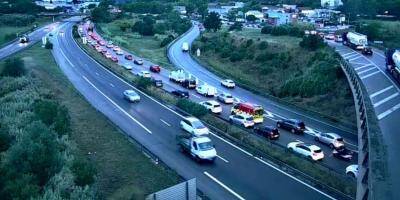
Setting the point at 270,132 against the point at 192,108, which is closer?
the point at 270,132

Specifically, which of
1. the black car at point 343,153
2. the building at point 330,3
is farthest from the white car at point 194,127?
the building at point 330,3

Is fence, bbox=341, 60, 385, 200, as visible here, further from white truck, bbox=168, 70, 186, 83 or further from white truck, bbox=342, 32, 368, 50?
white truck, bbox=342, 32, 368, 50

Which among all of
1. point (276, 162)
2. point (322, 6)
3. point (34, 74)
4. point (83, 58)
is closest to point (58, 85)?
point (34, 74)

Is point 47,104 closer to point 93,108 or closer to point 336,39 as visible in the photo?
point 93,108

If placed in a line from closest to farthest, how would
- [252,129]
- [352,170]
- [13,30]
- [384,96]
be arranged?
[352,170] < [384,96] < [252,129] < [13,30]

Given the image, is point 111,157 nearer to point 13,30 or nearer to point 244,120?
point 244,120

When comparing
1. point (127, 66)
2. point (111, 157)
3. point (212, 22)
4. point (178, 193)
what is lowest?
point (111, 157)

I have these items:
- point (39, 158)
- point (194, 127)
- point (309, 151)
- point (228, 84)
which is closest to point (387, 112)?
point (309, 151)
